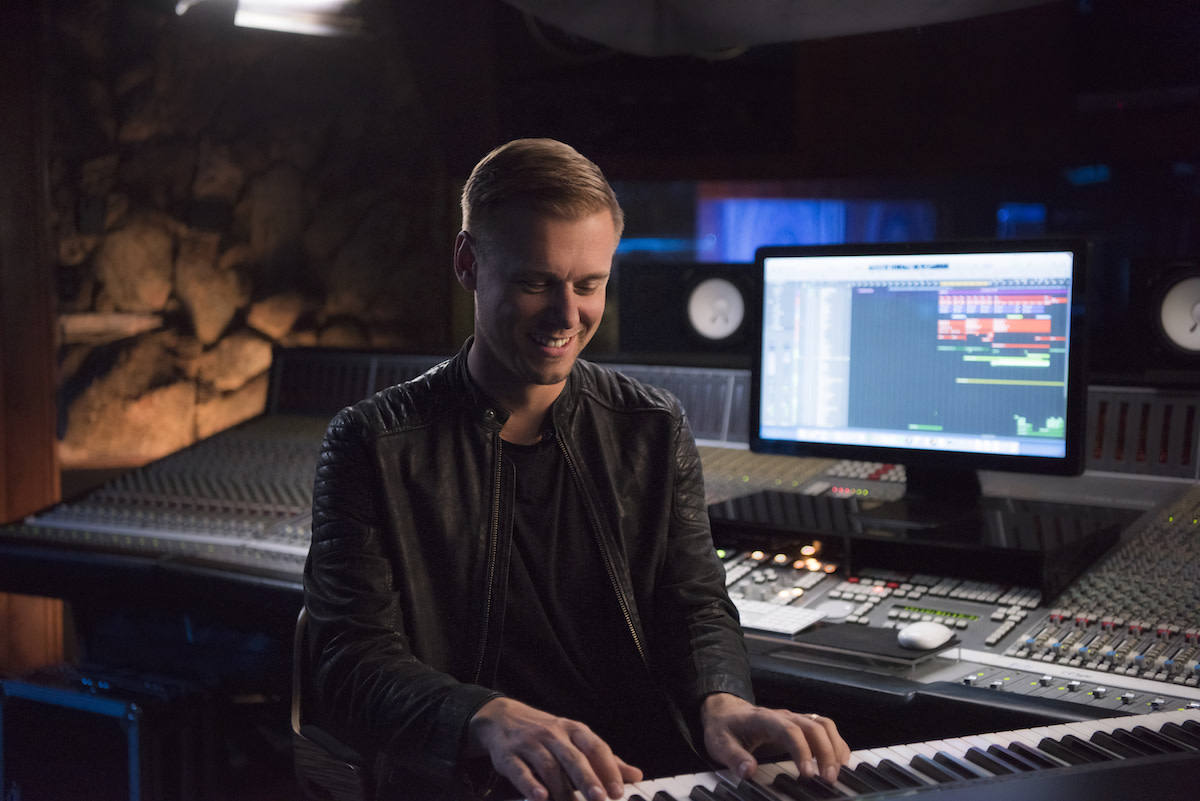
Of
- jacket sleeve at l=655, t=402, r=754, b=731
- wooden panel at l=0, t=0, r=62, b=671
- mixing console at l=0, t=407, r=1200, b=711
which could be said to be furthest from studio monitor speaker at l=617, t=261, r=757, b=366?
wooden panel at l=0, t=0, r=62, b=671

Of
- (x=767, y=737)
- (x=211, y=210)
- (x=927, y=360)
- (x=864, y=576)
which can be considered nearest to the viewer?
(x=767, y=737)

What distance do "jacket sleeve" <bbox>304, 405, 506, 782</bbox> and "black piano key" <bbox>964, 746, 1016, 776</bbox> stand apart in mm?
444

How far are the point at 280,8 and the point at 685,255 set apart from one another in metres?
2.01

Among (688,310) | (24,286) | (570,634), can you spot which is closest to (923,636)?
(570,634)

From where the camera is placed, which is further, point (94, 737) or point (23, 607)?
point (23, 607)

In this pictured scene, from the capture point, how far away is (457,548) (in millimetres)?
1271

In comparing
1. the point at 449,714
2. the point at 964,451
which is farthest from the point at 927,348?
the point at 449,714

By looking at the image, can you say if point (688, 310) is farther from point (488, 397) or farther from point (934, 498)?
point (488, 397)

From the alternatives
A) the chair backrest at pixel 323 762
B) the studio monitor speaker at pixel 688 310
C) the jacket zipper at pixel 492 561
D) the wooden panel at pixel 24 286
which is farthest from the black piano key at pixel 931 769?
the wooden panel at pixel 24 286

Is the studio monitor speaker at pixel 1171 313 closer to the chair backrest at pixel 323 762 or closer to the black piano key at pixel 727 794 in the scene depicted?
the black piano key at pixel 727 794

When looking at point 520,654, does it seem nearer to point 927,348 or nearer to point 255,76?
point 927,348

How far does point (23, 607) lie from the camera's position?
266 cm

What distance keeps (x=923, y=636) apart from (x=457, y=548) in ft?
1.82

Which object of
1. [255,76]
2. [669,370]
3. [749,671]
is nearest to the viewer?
[749,671]
